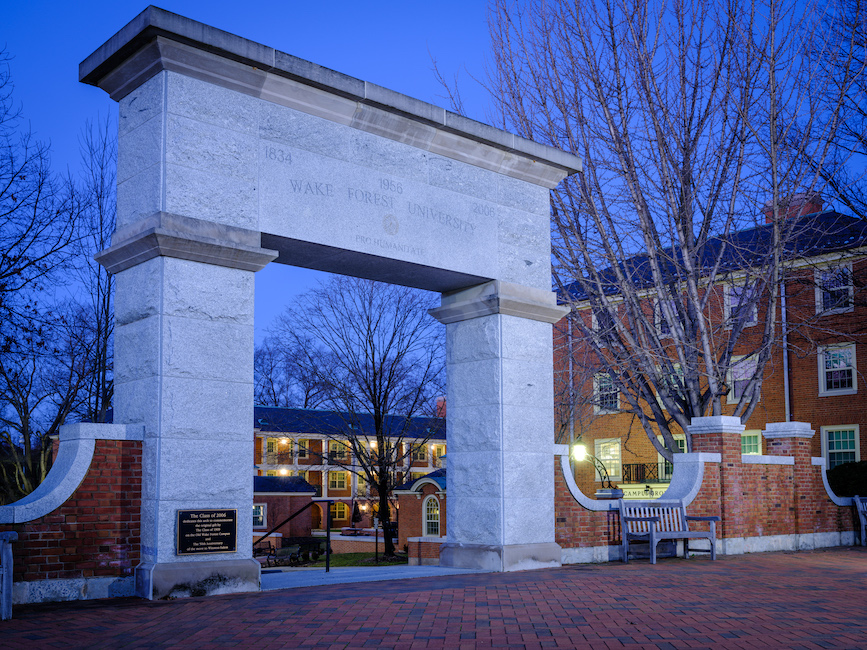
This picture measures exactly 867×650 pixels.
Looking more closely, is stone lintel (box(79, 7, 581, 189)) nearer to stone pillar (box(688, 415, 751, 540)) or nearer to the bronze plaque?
the bronze plaque

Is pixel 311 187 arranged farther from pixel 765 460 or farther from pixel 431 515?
pixel 431 515

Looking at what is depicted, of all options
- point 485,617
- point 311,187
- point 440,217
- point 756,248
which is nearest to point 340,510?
point 756,248

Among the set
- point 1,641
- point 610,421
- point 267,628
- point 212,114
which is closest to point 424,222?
point 212,114

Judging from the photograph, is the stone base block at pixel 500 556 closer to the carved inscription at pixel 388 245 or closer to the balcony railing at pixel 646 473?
the carved inscription at pixel 388 245

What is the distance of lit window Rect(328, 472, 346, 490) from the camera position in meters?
59.6

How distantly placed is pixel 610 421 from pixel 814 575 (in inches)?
1080

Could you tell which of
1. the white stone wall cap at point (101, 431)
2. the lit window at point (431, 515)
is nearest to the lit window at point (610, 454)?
the lit window at point (431, 515)

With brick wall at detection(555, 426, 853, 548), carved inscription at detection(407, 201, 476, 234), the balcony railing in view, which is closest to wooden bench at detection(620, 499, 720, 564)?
brick wall at detection(555, 426, 853, 548)

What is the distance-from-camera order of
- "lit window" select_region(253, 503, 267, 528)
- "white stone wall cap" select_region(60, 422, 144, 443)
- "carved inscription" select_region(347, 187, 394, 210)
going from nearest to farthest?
"white stone wall cap" select_region(60, 422, 144, 443) < "carved inscription" select_region(347, 187, 394, 210) < "lit window" select_region(253, 503, 267, 528)

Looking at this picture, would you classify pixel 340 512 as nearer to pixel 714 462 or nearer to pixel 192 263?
pixel 714 462

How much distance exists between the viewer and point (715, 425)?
13242 mm

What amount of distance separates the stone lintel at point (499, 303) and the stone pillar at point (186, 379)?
10.0 ft

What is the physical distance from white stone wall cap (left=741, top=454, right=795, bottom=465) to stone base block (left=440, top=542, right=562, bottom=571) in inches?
196

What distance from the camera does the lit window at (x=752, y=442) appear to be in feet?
103
